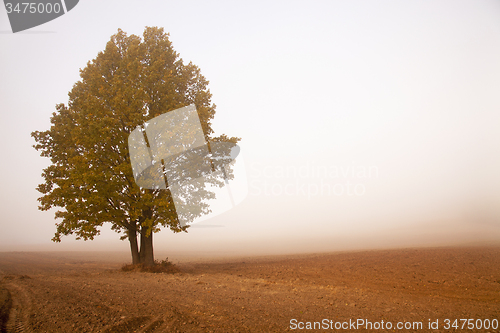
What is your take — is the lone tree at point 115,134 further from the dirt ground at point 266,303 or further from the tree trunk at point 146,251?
the dirt ground at point 266,303

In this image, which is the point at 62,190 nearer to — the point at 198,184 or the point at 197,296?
the point at 198,184

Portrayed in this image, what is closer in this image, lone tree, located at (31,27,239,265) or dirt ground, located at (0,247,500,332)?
dirt ground, located at (0,247,500,332)

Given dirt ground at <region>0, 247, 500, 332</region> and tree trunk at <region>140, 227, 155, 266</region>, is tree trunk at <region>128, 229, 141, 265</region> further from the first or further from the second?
dirt ground at <region>0, 247, 500, 332</region>

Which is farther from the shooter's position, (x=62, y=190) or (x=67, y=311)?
(x=62, y=190)

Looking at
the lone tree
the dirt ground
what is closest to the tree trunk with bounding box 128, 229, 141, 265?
the lone tree

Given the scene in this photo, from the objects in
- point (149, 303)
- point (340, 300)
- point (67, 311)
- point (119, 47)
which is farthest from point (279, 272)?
point (119, 47)

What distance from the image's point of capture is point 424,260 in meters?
17.5

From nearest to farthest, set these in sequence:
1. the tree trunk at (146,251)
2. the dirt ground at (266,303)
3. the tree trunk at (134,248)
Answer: the dirt ground at (266,303)
the tree trunk at (146,251)
the tree trunk at (134,248)

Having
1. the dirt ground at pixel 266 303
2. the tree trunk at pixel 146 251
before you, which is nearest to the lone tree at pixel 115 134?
the tree trunk at pixel 146 251

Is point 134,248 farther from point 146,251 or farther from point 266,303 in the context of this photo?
point 266,303

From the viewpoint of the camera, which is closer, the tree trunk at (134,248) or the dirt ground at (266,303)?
the dirt ground at (266,303)

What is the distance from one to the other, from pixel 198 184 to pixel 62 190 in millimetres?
7701

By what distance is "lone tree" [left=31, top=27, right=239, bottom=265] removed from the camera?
14086 mm

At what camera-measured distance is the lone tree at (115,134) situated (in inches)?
555
